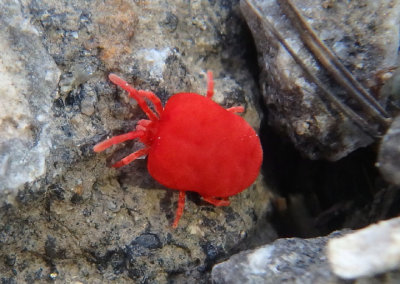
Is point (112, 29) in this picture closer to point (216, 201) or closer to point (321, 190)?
point (216, 201)

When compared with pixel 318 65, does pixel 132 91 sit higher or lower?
lower

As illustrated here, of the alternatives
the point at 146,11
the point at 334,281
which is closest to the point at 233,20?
the point at 146,11

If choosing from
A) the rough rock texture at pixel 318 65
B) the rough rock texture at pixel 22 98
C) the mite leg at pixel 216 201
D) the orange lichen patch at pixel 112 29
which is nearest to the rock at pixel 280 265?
the mite leg at pixel 216 201

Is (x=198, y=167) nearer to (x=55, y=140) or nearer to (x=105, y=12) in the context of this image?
(x=55, y=140)

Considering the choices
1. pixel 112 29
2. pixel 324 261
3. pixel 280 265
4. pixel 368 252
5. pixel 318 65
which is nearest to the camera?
pixel 368 252

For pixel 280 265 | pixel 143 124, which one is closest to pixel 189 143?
pixel 143 124

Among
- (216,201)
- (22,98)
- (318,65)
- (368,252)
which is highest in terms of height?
(318,65)
